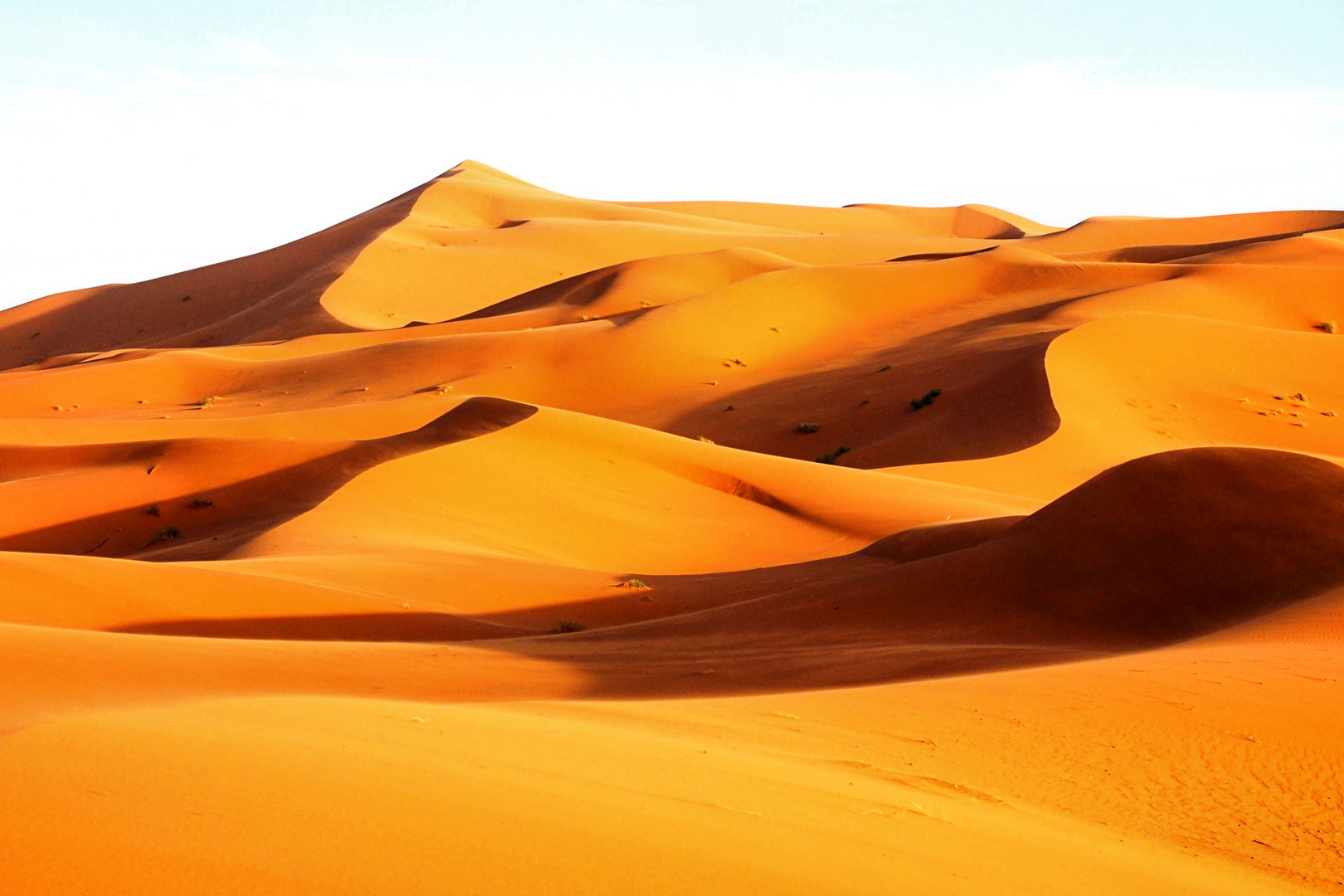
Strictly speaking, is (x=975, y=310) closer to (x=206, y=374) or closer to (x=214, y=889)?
(x=206, y=374)

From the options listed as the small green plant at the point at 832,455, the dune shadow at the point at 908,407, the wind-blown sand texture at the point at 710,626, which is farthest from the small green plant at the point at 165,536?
the dune shadow at the point at 908,407

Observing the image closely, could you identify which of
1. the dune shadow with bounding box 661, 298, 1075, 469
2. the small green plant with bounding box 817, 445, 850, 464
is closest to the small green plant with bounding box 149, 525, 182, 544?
the small green plant with bounding box 817, 445, 850, 464

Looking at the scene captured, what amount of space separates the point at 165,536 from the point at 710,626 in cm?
987

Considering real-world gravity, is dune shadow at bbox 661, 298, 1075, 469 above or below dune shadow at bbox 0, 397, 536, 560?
below

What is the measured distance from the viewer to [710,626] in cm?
1127

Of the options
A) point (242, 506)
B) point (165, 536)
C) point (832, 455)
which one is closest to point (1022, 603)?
point (165, 536)

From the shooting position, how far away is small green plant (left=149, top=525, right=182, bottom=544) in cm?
1759

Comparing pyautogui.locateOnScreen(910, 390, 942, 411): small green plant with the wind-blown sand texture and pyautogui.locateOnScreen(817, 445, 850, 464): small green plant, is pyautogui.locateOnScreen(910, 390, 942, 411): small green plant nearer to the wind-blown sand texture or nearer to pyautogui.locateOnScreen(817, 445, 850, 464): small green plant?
the wind-blown sand texture

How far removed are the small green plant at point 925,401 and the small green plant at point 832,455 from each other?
80.6 inches

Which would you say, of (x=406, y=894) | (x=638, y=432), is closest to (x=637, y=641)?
(x=406, y=894)

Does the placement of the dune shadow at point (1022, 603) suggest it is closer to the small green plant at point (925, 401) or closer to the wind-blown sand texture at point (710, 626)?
the wind-blown sand texture at point (710, 626)

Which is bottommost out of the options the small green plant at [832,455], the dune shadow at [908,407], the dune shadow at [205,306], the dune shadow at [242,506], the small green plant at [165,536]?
the small green plant at [832,455]

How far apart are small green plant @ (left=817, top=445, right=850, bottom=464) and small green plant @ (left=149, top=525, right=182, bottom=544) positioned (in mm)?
12817

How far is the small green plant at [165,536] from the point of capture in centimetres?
1759
